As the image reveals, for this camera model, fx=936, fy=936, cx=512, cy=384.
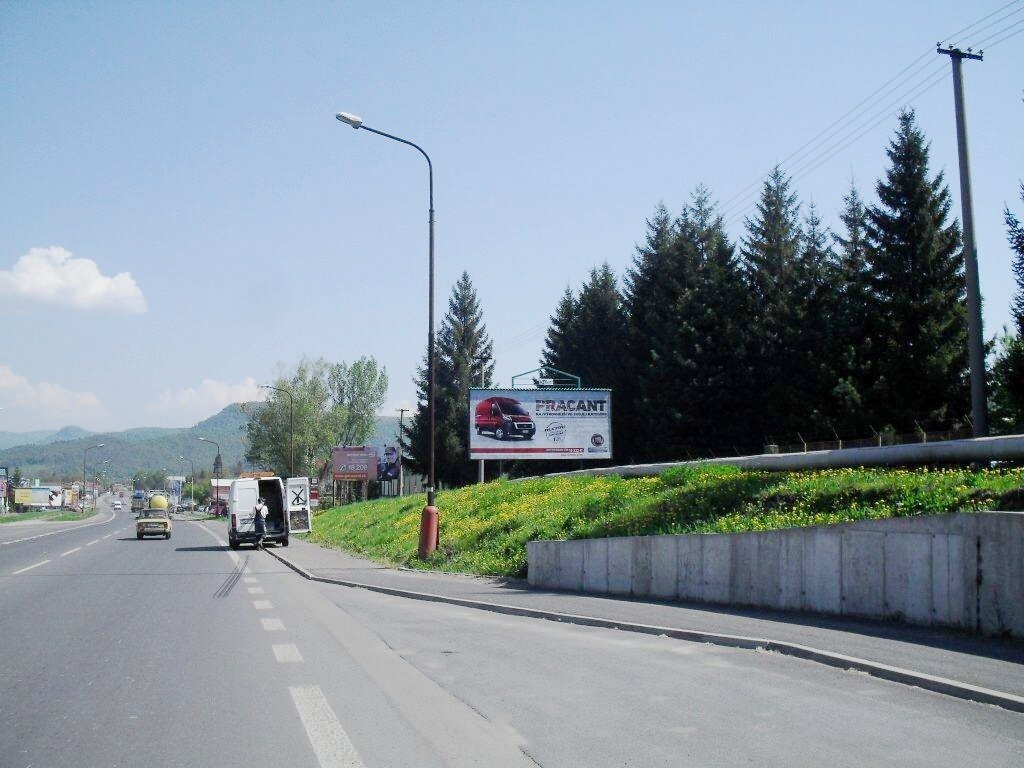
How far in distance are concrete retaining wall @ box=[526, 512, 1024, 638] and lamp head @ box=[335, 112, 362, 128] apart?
12853 mm

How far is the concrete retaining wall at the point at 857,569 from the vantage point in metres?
9.71

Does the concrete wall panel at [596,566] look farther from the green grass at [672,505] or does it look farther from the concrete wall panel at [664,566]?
the concrete wall panel at [664,566]

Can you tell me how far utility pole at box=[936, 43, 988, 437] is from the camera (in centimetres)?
1768

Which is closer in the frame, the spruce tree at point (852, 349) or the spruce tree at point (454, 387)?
the spruce tree at point (852, 349)

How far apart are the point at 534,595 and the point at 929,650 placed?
845 cm

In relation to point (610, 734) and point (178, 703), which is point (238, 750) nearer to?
point (178, 703)

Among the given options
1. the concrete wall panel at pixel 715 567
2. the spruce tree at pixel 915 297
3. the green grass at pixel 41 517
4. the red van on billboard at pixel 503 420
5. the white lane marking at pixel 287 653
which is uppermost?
the spruce tree at pixel 915 297

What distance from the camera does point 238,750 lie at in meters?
5.90

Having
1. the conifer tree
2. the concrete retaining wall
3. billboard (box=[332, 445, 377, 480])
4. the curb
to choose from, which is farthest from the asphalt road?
billboard (box=[332, 445, 377, 480])

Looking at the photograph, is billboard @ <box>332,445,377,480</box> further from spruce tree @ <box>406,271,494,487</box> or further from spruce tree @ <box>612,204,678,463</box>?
spruce tree @ <box>612,204,678,463</box>

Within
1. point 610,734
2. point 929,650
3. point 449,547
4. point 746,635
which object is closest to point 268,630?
point 746,635

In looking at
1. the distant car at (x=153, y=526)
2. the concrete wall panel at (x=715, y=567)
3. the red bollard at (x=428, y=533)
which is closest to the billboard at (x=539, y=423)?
the red bollard at (x=428, y=533)

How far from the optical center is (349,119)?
2364cm

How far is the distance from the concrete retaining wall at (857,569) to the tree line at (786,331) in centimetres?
1850
